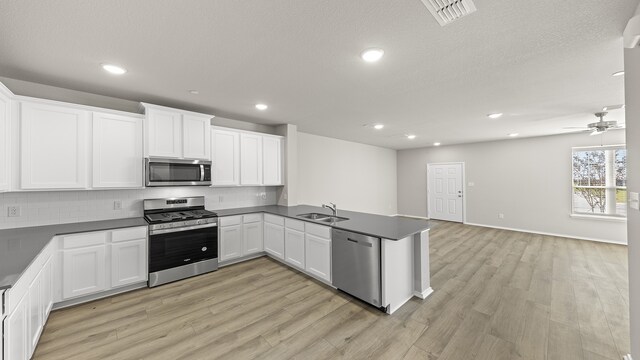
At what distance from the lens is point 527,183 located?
20.6ft

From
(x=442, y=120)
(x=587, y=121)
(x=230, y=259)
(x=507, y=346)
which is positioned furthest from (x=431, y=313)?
(x=587, y=121)

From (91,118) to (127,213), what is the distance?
130cm

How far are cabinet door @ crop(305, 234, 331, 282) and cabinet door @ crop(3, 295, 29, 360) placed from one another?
256cm

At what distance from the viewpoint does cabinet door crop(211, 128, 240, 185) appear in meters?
3.93

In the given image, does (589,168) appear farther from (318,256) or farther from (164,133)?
(164,133)

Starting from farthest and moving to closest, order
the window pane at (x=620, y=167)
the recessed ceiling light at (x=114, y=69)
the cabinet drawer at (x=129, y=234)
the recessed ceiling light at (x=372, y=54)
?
the window pane at (x=620, y=167) → the cabinet drawer at (x=129, y=234) → the recessed ceiling light at (x=114, y=69) → the recessed ceiling light at (x=372, y=54)

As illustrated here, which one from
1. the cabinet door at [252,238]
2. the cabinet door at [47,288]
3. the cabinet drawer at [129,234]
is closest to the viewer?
the cabinet door at [47,288]

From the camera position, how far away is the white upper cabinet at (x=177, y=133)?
323 centimetres

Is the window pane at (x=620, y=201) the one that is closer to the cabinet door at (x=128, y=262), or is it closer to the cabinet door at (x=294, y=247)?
the cabinet door at (x=294, y=247)

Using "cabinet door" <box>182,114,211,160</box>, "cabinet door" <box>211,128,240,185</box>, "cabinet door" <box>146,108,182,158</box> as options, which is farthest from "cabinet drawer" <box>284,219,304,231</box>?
"cabinet door" <box>146,108,182,158</box>

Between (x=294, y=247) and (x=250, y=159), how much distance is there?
177cm

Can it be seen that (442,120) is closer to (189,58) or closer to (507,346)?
(507,346)

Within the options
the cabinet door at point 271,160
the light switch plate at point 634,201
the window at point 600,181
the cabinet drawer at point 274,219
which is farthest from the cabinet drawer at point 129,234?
the window at point 600,181

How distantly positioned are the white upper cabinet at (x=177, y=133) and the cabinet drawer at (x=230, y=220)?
979 millimetres
